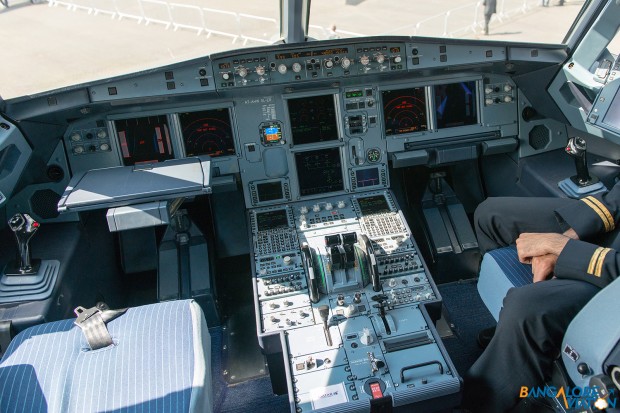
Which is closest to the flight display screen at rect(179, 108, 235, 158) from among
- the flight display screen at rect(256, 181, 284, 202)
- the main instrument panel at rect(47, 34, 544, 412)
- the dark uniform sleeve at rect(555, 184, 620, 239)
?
the main instrument panel at rect(47, 34, 544, 412)

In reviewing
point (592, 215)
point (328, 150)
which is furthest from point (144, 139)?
point (592, 215)

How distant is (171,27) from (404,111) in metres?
4.74

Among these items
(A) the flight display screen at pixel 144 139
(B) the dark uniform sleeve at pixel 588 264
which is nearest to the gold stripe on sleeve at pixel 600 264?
(B) the dark uniform sleeve at pixel 588 264

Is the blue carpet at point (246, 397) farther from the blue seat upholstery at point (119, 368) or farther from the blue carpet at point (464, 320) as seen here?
the blue carpet at point (464, 320)

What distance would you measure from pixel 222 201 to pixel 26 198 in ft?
4.08

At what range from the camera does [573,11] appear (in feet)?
10.6

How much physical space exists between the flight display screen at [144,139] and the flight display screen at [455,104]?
182cm

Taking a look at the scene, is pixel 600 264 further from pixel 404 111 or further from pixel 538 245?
pixel 404 111

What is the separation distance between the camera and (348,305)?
2629mm

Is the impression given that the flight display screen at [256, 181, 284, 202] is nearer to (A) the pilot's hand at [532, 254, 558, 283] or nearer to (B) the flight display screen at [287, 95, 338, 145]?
(B) the flight display screen at [287, 95, 338, 145]

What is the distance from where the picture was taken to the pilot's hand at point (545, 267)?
6.88 ft

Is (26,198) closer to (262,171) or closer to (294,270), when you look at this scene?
(262,171)

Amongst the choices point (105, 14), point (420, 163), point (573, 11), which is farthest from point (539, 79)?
point (105, 14)

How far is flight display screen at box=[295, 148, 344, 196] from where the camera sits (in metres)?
3.43
